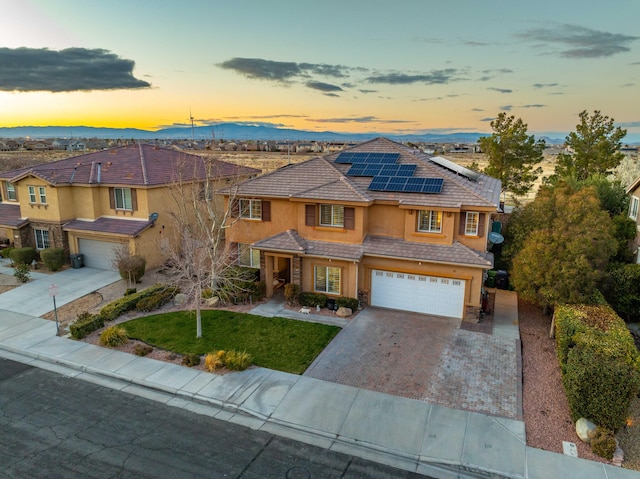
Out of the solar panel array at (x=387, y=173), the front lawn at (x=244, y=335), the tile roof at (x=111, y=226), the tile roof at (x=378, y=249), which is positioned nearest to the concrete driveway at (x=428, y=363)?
the front lawn at (x=244, y=335)

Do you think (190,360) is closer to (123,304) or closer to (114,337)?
(114,337)

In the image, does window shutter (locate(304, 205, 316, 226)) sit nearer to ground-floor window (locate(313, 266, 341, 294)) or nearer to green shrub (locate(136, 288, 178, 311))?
ground-floor window (locate(313, 266, 341, 294))

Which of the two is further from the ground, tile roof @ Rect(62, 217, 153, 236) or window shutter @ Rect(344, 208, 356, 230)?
window shutter @ Rect(344, 208, 356, 230)

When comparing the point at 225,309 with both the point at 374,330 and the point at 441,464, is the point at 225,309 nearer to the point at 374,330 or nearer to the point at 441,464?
the point at 374,330

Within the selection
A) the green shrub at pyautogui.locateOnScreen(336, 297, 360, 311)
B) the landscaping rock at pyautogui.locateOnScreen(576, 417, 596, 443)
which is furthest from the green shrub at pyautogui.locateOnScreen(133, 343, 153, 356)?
the landscaping rock at pyautogui.locateOnScreen(576, 417, 596, 443)

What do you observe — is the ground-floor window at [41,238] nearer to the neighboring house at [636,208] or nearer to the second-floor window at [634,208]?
the neighboring house at [636,208]
